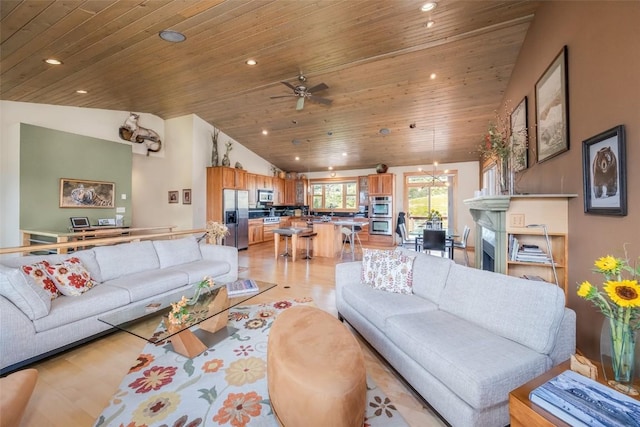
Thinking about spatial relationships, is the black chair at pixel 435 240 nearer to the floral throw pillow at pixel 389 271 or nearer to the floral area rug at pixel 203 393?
the floral throw pillow at pixel 389 271

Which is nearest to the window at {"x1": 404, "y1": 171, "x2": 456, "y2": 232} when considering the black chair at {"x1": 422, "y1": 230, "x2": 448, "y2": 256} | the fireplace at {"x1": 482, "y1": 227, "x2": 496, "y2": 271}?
the black chair at {"x1": 422, "y1": 230, "x2": 448, "y2": 256}

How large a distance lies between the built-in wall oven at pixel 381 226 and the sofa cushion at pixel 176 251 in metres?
5.71

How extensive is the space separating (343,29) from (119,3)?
7.74 feet

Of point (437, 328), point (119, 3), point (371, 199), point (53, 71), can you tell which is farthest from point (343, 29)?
point (371, 199)

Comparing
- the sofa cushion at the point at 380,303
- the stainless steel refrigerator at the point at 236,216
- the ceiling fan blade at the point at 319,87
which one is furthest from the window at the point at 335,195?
the sofa cushion at the point at 380,303

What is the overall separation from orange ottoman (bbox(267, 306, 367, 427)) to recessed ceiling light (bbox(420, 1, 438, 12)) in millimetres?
3368

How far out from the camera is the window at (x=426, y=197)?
7.83m

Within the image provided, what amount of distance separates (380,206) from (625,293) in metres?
7.35

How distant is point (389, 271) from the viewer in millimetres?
2590

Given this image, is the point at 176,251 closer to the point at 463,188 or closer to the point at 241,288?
the point at 241,288

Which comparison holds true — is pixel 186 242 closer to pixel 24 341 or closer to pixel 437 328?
pixel 24 341

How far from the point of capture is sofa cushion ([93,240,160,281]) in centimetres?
295

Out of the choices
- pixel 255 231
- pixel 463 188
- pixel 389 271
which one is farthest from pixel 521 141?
pixel 255 231

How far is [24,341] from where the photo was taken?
76.6 inches
